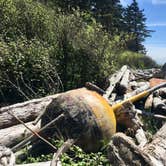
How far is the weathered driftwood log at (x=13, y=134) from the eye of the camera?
9.72 metres

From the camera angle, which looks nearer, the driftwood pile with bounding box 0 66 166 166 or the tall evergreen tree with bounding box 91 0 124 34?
the driftwood pile with bounding box 0 66 166 166

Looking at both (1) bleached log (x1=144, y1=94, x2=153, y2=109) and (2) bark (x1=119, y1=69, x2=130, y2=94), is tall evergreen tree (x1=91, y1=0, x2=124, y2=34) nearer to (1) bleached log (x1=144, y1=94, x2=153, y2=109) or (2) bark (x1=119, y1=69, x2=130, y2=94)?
(2) bark (x1=119, y1=69, x2=130, y2=94)

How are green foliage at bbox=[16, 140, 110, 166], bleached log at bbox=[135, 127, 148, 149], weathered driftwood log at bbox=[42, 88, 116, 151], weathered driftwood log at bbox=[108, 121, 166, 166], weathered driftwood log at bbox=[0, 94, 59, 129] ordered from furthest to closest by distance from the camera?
weathered driftwood log at bbox=[0, 94, 59, 129]
bleached log at bbox=[135, 127, 148, 149]
weathered driftwood log at bbox=[42, 88, 116, 151]
green foliage at bbox=[16, 140, 110, 166]
weathered driftwood log at bbox=[108, 121, 166, 166]

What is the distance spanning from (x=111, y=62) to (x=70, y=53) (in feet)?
4.71

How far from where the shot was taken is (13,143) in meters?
9.80

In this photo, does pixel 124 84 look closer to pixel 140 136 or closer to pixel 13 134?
pixel 140 136

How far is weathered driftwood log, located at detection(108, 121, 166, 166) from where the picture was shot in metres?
7.71

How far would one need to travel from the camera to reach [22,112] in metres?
10.8

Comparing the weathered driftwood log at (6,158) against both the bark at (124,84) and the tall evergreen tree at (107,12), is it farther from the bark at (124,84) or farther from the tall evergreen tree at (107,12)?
the tall evergreen tree at (107,12)

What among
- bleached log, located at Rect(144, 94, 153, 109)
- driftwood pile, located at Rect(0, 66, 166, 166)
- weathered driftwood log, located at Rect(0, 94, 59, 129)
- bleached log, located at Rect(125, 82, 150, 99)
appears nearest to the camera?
driftwood pile, located at Rect(0, 66, 166, 166)

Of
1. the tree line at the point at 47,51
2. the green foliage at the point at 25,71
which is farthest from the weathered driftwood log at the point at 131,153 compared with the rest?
the green foliage at the point at 25,71

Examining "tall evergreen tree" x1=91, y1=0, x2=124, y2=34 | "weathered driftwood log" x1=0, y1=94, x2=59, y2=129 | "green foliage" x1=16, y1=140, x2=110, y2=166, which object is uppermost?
"tall evergreen tree" x1=91, y1=0, x2=124, y2=34

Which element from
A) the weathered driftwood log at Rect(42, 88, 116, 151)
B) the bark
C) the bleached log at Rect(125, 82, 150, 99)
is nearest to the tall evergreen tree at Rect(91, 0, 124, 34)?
the bark

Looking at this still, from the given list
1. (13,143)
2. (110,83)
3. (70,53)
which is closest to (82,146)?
(13,143)
